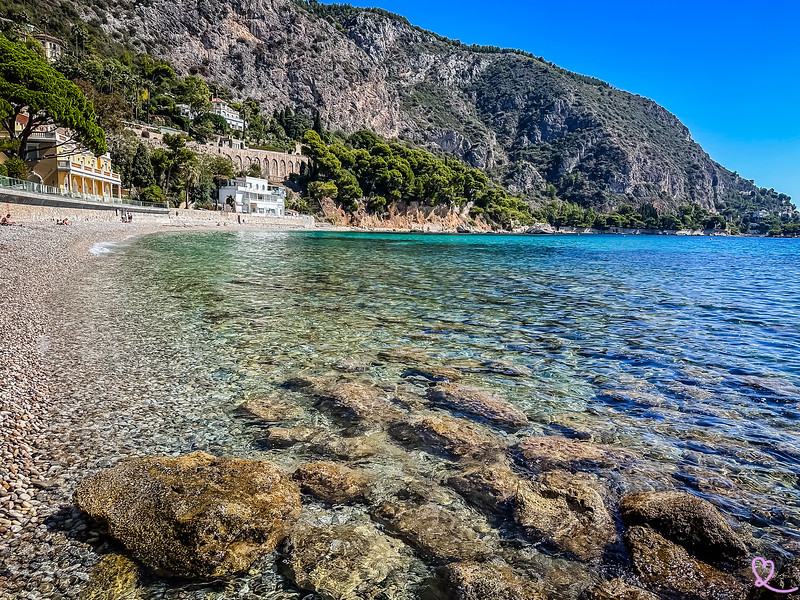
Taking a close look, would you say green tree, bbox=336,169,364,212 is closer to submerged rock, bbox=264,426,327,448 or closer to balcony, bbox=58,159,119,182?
balcony, bbox=58,159,119,182

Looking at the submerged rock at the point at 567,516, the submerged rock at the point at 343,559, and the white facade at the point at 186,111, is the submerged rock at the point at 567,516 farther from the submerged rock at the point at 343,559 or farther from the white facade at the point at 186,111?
the white facade at the point at 186,111

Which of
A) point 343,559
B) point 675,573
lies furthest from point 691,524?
point 343,559

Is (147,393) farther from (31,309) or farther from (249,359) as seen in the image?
(31,309)

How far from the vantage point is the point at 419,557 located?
401cm

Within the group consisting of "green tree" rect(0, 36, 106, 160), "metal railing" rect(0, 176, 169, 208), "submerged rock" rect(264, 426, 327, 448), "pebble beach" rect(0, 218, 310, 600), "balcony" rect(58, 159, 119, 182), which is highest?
"green tree" rect(0, 36, 106, 160)

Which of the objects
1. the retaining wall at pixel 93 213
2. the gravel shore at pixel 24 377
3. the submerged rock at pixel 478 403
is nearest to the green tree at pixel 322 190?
the retaining wall at pixel 93 213

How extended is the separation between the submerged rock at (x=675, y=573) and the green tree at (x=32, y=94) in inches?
1974

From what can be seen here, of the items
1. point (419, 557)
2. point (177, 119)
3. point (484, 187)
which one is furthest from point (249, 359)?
point (484, 187)

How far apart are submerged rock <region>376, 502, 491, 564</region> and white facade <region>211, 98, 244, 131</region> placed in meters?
135

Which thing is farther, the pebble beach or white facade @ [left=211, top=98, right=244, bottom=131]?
white facade @ [left=211, top=98, right=244, bottom=131]

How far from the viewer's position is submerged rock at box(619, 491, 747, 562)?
3979 millimetres

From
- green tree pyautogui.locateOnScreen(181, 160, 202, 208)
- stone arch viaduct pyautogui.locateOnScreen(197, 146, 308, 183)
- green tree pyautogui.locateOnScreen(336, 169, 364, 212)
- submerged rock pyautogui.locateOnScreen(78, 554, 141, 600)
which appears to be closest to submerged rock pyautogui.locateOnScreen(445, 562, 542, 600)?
submerged rock pyautogui.locateOnScreen(78, 554, 141, 600)

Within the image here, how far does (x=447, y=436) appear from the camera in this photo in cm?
611

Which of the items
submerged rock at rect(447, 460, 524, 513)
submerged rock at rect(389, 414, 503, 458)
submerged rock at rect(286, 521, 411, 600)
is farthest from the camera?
submerged rock at rect(389, 414, 503, 458)
